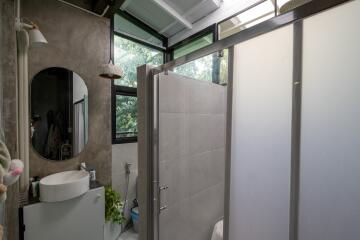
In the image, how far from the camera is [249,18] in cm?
223

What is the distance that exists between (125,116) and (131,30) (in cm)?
118

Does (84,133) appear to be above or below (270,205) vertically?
above

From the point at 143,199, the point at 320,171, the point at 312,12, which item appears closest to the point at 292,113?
the point at 320,171

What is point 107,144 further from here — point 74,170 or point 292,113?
point 292,113

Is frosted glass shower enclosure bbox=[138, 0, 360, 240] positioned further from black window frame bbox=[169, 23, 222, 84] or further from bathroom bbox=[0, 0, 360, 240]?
black window frame bbox=[169, 23, 222, 84]

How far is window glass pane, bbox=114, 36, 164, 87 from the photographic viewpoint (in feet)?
8.10

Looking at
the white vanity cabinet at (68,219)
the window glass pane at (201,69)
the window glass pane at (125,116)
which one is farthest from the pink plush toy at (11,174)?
the window glass pane at (125,116)

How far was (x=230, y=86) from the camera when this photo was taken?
2.98 ft

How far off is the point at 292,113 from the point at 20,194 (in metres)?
2.05

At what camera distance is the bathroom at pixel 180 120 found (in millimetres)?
647

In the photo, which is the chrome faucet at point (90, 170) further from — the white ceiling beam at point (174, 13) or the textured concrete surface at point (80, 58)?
the white ceiling beam at point (174, 13)

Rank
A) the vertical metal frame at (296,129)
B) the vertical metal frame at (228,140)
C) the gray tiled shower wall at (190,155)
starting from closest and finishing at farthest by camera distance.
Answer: the vertical metal frame at (296,129) → the vertical metal frame at (228,140) → the gray tiled shower wall at (190,155)

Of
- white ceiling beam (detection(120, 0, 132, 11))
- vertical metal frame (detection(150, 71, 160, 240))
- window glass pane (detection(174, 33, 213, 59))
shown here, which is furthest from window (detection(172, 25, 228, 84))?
white ceiling beam (detection(120, 0, 132, 11))

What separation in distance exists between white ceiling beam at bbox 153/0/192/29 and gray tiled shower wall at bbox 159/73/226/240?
3.97ft
